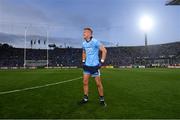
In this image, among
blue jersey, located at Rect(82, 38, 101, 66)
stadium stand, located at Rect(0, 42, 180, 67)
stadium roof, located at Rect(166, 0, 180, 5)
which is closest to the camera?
blue jersey, located at Rect(82, 38, 101, 66)

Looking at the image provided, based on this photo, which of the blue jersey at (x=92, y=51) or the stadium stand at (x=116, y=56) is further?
the stadium stand at (x=116, y=56)

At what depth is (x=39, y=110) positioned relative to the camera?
6777mm

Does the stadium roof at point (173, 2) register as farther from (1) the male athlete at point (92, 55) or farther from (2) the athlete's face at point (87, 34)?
(2) the athlete's face at point (87, 34)

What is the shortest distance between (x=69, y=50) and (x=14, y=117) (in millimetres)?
95992

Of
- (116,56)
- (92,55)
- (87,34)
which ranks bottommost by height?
(92,55)

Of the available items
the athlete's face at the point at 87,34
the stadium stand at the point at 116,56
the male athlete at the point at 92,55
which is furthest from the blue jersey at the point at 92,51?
the stadium stand at the point at 116,56

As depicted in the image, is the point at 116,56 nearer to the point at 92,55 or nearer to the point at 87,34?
the point at 92,55

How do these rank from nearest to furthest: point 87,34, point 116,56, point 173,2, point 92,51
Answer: point 87,34 → point 92,51 → point 173,2 → point 116,56

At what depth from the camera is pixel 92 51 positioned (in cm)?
793

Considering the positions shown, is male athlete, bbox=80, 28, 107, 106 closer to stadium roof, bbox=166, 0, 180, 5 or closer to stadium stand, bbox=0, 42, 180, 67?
stadium roof, bbox=166, 0, 180, 5

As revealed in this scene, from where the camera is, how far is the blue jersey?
25.9 ft

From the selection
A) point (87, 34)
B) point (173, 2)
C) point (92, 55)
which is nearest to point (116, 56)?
point (173, 2)

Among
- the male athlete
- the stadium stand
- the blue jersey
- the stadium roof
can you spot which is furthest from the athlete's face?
the stadium stand

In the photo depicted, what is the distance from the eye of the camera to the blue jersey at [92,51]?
311 inches
